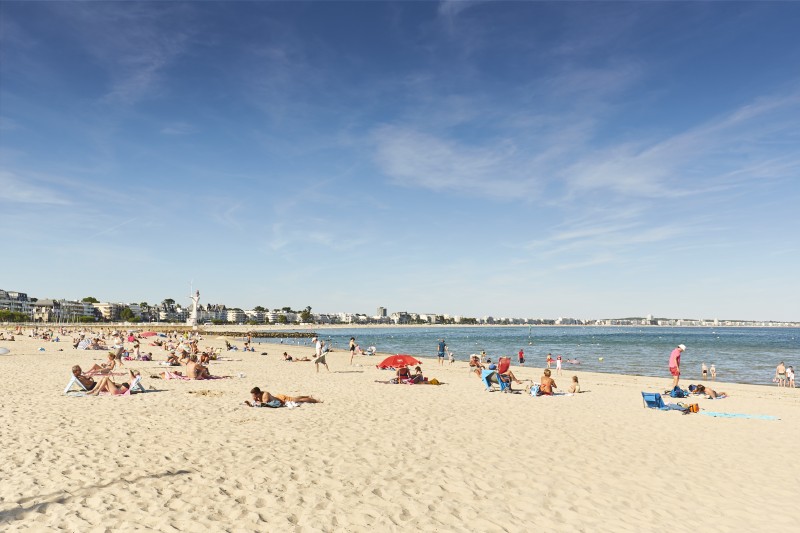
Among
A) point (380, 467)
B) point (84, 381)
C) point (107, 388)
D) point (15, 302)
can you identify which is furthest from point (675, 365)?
point (15, 302)

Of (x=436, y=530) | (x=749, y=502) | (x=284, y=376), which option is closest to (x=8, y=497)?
(x=436, y=530)

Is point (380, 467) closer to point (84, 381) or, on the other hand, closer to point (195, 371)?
point (84, 381)

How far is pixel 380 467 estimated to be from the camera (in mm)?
8391

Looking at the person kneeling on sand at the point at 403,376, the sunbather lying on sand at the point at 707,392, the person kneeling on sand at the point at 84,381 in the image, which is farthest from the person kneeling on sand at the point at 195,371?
the sunbather lying on sand at the point at 707,392

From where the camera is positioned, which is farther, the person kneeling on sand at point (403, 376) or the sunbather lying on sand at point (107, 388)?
the person kneeling on sand at point (403, 376)

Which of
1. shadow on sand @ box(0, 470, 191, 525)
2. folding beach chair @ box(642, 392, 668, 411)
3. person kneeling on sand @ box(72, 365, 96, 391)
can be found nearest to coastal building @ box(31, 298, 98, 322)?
person kneeling on sand @ box(72, 365, 96, 391)

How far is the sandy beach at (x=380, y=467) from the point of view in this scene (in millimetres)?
6305

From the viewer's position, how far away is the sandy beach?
6.30 m

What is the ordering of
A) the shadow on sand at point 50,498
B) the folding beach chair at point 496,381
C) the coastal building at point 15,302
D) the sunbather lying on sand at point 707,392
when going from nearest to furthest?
1. the shadow on sand at point 50,498
2. the sunbather lying on sand at point 707,392
3. the folding beach chair at point 496,381
4. the coastal building at point 15,302

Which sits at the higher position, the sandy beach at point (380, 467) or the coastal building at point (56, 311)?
the coastal building at point (56, 311)

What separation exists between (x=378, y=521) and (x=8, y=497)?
198 inches

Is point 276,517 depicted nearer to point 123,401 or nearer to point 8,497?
point 8,497

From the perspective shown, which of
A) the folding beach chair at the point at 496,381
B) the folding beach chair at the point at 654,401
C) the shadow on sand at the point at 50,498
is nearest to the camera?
the shadow on sand at the point at 50,498

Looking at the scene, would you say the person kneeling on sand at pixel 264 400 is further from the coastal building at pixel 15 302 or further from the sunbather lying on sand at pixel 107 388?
the coastal building at pixel 15 302
